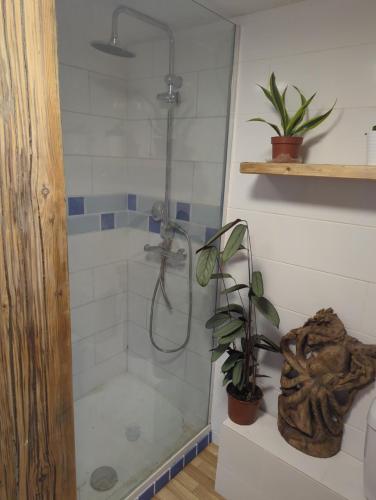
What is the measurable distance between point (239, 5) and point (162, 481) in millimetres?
2087

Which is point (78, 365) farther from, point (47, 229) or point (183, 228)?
point (47, 229)

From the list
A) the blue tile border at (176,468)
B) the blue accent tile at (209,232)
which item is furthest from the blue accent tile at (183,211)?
the blue tile border at (176,468)

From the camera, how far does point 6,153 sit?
2.04 ft

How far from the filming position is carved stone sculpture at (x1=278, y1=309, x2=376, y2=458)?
4.18 ft

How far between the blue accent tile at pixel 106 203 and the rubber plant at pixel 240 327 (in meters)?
0.60

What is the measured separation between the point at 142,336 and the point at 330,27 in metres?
1.69

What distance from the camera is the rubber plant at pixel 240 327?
53.2 inches

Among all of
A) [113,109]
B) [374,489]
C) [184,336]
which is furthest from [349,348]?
[113,109]

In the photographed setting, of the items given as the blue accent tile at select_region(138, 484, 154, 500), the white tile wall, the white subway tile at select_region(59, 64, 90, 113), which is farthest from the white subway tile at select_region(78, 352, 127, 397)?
the white subway tile at select_region(59, 64, 90, 113)

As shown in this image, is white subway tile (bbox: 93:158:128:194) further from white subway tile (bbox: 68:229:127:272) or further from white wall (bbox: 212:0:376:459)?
white wall (bbox: 212:0:376:459)

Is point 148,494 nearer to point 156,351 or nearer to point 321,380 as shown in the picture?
point 156,351

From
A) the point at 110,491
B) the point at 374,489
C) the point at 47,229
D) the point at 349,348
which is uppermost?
the point at 47,229

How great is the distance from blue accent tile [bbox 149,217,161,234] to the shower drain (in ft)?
3.69

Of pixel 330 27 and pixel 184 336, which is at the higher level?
pixel 330 27
